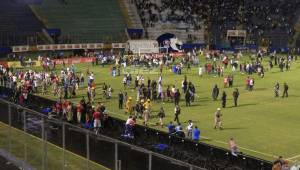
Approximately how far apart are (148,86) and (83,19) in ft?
167

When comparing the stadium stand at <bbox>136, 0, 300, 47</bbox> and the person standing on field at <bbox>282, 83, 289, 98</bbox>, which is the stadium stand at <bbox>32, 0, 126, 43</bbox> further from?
the person standing on field at <bbox>282, 83, 289, 98</bbox>

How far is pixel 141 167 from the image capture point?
15953 mm

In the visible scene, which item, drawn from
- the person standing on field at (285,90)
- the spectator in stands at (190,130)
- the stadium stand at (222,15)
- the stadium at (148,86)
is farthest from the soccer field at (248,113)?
the stadium stand at (222,15)

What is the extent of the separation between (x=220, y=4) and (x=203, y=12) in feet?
12.3

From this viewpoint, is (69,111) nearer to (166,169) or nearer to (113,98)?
(113,98)

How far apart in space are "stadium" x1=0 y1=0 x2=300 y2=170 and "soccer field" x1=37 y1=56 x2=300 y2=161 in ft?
0.28

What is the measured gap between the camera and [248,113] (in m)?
34.4

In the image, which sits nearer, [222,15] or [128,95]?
[128,95]

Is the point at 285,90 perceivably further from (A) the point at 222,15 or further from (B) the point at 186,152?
(A) the point at 222,15

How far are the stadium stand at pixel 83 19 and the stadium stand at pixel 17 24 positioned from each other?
220 centimetres

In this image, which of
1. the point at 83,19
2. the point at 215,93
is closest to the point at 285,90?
the point at 215,93

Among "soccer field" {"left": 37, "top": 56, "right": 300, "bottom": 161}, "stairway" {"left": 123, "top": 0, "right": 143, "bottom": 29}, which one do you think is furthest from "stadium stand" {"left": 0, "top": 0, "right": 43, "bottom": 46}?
"soccer field" {"left": 37, "top": 56, "right": 300, "bottom": 161}

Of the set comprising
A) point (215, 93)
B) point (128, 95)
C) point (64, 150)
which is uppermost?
point (64, 150)

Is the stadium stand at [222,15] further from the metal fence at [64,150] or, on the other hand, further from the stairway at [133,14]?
the metal fence at [64,150]
